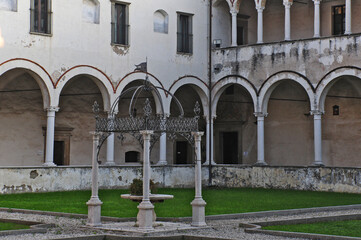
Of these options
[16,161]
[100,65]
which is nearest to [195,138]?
[100,65]

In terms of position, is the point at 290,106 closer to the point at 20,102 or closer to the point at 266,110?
the point at 266,110

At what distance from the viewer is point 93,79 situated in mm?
27859

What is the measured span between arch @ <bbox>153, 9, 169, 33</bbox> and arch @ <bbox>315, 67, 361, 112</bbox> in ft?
22.2

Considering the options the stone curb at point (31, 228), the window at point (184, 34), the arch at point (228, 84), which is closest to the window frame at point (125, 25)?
the window at point (184, 34)

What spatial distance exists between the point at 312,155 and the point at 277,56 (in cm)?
489

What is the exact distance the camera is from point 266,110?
29.5 meters

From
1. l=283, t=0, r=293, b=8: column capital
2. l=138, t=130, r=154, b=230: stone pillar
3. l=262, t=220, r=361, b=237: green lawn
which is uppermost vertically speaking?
l=283, t=0, r=293, b=8: column capital

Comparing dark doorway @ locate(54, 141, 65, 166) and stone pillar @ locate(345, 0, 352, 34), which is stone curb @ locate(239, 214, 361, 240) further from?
dark doorway @ locate(54, 141, 65, 166)

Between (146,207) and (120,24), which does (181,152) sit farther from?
(146,207)

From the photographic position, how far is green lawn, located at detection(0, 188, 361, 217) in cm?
1845

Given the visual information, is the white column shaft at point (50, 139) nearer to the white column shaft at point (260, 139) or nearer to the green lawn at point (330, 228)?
the white column shaft at point (260, 139)

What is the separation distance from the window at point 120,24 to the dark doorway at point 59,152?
4999 mm

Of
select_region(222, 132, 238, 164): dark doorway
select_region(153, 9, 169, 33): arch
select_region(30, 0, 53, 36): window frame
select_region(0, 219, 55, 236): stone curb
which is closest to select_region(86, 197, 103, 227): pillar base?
select_region(0, 219, 55, 236): stone curb

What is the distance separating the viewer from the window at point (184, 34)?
98.7 feet
